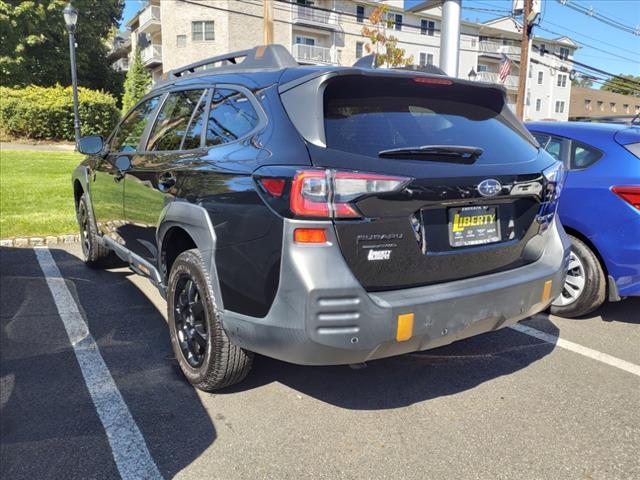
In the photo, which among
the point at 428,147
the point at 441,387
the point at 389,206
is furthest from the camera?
the point at 441,387

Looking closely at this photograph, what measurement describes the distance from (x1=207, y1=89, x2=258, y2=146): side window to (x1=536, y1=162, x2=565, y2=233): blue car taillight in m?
1.70

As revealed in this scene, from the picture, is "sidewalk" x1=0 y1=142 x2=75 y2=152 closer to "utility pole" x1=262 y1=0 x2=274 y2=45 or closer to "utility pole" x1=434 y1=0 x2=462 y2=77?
"utility pole" x1=262 y1=0 x2=274 y2=45

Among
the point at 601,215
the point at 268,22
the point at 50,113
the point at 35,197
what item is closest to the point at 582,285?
the point at 601,215

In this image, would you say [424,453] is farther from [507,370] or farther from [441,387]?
[507,370]

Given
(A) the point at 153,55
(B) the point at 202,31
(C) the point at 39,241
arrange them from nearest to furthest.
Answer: (C) the point at 39,241 < (B) the point at 202,31 < (A) the point at 153,55

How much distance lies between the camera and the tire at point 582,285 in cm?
427

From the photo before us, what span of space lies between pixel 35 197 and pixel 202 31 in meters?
26.6

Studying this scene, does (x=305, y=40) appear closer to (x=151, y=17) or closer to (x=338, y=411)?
(x=151, y=17)

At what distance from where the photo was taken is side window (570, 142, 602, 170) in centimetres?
436

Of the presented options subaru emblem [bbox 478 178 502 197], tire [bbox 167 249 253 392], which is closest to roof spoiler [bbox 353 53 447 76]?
subaru emblem [bbox 478 178 502 197]

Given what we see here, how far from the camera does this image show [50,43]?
3231 cm

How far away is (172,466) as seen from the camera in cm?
254

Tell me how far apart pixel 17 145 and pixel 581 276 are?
21.5m

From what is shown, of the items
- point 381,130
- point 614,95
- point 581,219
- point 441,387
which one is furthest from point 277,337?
point 614,95
